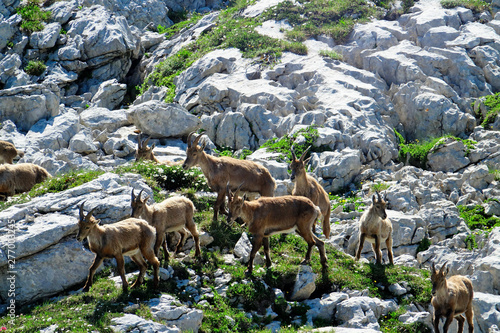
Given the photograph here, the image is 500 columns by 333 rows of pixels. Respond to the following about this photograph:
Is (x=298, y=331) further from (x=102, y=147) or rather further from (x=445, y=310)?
(x=102, y=147)

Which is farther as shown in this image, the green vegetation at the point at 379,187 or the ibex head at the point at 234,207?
the green vegetation at the point at 379,187

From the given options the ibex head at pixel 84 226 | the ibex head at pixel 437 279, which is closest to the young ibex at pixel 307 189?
the ibex head at pixel 437 279

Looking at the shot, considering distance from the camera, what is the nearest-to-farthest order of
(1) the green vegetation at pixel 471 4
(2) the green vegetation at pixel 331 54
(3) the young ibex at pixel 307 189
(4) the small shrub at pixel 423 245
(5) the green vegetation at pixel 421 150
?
1. (3) the young ibex at pixel 307 189
2. (4) the small shrub at pixel 423 245
3. (5) the green vegetation at pixel 421 150
4. (2) the green vegetation at pixel 331 54
5. (1) the green vegetation at pixel 471 4

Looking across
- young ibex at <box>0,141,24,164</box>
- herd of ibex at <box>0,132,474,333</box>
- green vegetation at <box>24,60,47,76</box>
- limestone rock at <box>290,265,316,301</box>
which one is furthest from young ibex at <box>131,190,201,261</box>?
green vegetation at <box>24,60,47,76</box>

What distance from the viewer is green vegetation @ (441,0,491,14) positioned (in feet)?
108

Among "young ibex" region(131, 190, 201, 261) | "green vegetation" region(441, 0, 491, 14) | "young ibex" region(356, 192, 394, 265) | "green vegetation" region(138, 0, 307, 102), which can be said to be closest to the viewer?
"young ibex" region(131, 190, 201, 261)

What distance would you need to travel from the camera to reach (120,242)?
1131 centimetres

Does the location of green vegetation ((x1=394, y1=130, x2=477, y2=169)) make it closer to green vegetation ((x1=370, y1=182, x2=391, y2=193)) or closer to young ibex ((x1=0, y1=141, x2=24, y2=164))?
green vegetation ((x1=370, y1=182, x2=391, y2=193))

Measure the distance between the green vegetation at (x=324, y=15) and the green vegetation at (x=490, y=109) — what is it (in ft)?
31.6

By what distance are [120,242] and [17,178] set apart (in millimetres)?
7373

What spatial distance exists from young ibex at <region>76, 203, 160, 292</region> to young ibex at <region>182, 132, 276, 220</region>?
413 cm

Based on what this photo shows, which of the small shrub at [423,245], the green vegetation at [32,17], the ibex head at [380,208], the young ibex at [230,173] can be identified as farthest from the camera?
the green vegetation at [32,17]

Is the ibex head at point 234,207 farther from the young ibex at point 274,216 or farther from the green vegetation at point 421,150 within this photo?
the green vegetation at point 421,150

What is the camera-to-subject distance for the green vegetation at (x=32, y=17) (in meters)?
32.0
